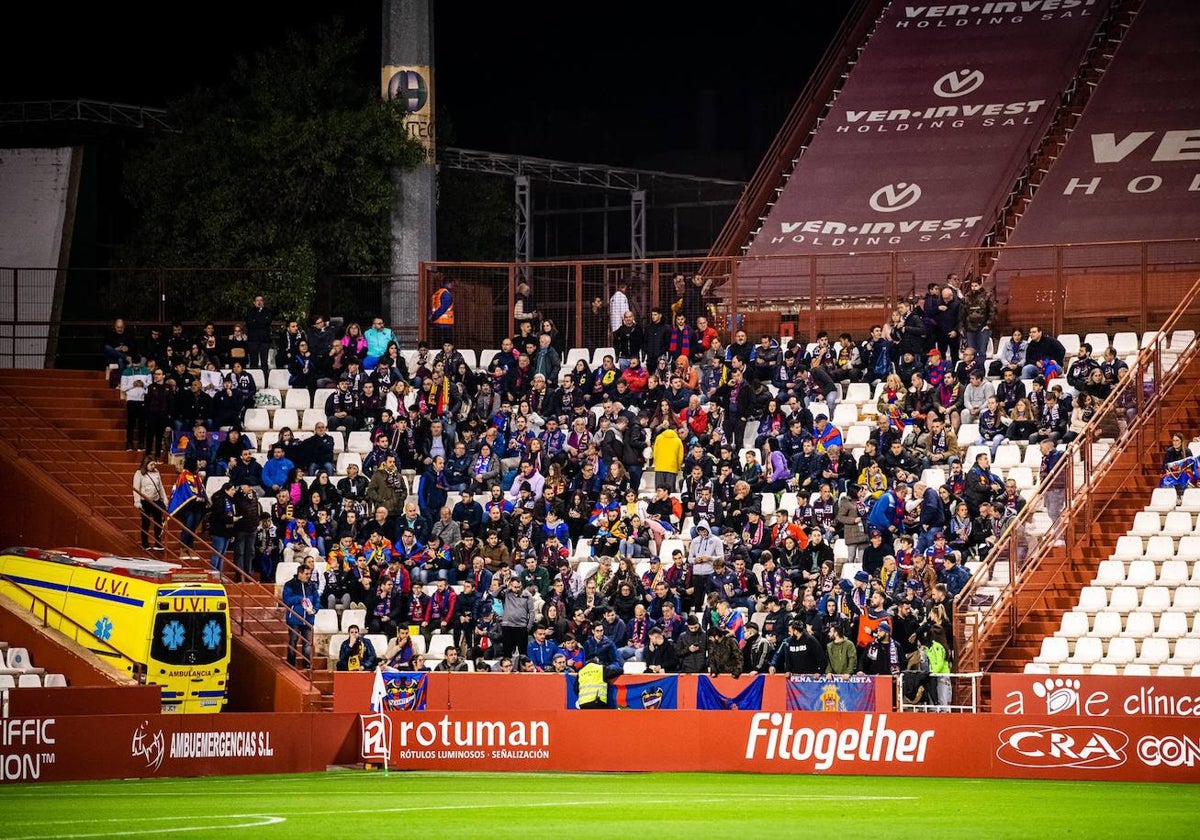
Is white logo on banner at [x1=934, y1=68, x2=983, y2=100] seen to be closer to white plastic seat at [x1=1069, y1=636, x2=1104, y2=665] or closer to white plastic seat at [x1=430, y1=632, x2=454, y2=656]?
white plastic seat at [x1=1069, y1=636, x2=1104, y2=665]

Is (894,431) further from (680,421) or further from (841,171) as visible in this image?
(841,171)

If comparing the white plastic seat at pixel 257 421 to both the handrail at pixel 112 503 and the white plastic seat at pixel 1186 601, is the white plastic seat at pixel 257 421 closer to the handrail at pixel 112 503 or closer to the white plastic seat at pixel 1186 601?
the handrail at pixel 112 503

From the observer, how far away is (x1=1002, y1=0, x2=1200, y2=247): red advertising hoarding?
1452 inches

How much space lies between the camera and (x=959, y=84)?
41.3 m

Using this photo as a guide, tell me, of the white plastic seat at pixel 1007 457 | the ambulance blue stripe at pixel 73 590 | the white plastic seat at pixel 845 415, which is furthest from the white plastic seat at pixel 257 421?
the white plastic seat at pixel 1007 457

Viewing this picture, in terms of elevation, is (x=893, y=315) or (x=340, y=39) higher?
(x=340, y=39)

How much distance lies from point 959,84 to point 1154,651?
18923 millimetres

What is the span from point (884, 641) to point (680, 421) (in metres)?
7.40

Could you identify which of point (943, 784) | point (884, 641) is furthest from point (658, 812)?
point (884, 641)

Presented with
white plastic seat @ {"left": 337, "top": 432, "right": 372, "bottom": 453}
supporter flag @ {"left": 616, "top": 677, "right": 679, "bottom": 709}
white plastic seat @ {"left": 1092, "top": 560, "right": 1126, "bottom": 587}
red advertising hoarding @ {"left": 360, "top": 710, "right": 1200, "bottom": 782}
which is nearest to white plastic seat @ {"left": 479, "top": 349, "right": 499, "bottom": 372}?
white plastic seat @ {"left": 337, "top": 432, "right": 372, "bottom": 453}

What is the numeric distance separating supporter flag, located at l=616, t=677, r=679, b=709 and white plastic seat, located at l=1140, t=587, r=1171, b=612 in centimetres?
656

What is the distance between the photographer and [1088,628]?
26641mm

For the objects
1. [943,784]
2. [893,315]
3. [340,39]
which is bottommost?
[943,784]

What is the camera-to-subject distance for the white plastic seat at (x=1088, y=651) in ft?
84.8
